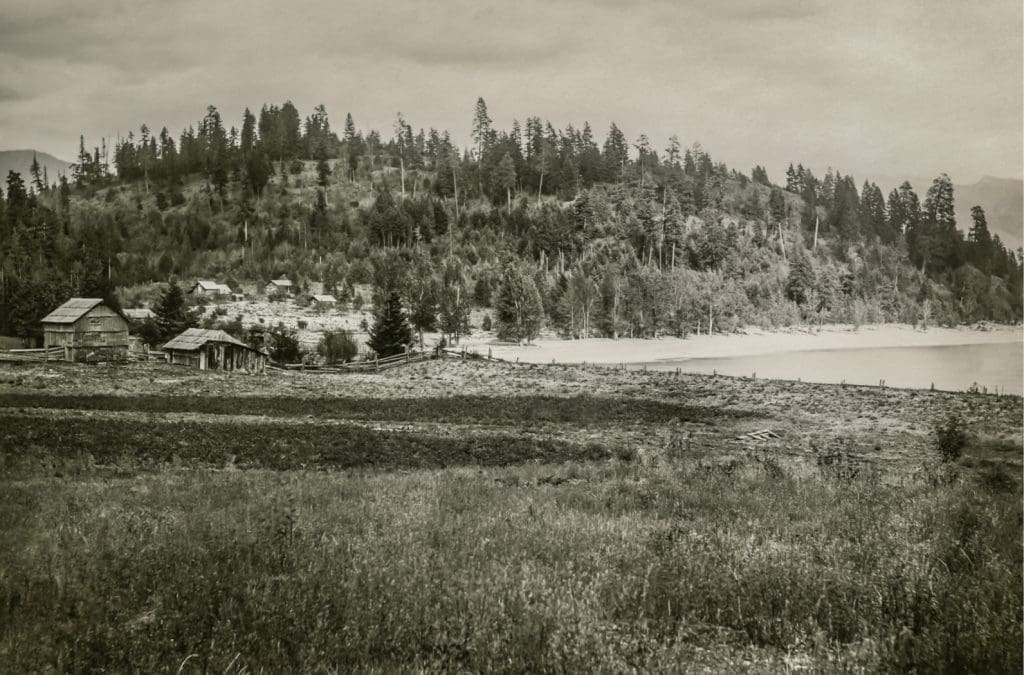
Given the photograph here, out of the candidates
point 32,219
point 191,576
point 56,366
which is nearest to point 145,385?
point 56,366

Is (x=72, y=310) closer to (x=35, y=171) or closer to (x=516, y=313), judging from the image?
(x=35, y=171)

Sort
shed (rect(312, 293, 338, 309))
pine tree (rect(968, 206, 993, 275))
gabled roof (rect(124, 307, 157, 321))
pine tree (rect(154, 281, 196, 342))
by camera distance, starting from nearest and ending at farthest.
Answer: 1. pine tree (rect(968, 206, 993, 275))
2. gabled roof (rect(124, 307, 157, 321))
3. pine tree (rect(154, 281, 196, 342))
4. shed (rect(312, 293, 338, 309))

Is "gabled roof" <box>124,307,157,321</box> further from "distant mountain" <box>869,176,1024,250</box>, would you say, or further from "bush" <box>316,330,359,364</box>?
"distant mountain" <box>869,176,1024,250</box>

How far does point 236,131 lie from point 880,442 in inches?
5794

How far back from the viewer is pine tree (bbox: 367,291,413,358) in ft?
199

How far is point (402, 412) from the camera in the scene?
113ft

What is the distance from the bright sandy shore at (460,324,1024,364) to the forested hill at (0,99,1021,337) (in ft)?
10.6

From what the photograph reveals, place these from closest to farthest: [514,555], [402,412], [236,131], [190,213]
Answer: [514,555]
[402,412]
[190,213]
[236,131]

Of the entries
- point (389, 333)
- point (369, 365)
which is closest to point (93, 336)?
point (369, 365)

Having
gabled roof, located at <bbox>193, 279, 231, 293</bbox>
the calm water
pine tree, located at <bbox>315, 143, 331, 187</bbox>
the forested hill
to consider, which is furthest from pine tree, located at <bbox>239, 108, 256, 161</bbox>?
the calm water

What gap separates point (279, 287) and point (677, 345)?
60.1 m

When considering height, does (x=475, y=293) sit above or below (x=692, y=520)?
above

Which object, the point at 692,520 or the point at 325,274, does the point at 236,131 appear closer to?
the point at 325,274

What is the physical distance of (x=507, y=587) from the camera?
17.7 ft
